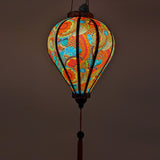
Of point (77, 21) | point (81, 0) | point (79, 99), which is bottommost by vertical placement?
point (79, 99)

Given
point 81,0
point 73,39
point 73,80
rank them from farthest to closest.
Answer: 1. point 81,0
2. point 73,80
3. point 73,39

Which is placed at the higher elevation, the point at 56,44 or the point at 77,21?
the point at 77,21

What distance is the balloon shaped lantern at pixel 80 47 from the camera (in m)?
1.58

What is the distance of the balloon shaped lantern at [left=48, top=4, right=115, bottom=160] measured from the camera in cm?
158

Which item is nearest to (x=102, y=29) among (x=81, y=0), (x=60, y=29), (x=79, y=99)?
(x=60, y=29)

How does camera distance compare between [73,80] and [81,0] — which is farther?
[81,0]

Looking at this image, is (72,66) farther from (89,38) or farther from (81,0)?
(81,0)

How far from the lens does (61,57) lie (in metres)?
1.63

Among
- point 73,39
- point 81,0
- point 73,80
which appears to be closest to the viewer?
point 73,39

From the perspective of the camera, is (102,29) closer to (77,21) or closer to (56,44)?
(77,21)

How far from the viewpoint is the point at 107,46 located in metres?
1.63

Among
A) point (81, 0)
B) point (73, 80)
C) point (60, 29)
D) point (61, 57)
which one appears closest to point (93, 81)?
point (73, 80)

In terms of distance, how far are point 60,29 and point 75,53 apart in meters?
0.14

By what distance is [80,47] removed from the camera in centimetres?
158
